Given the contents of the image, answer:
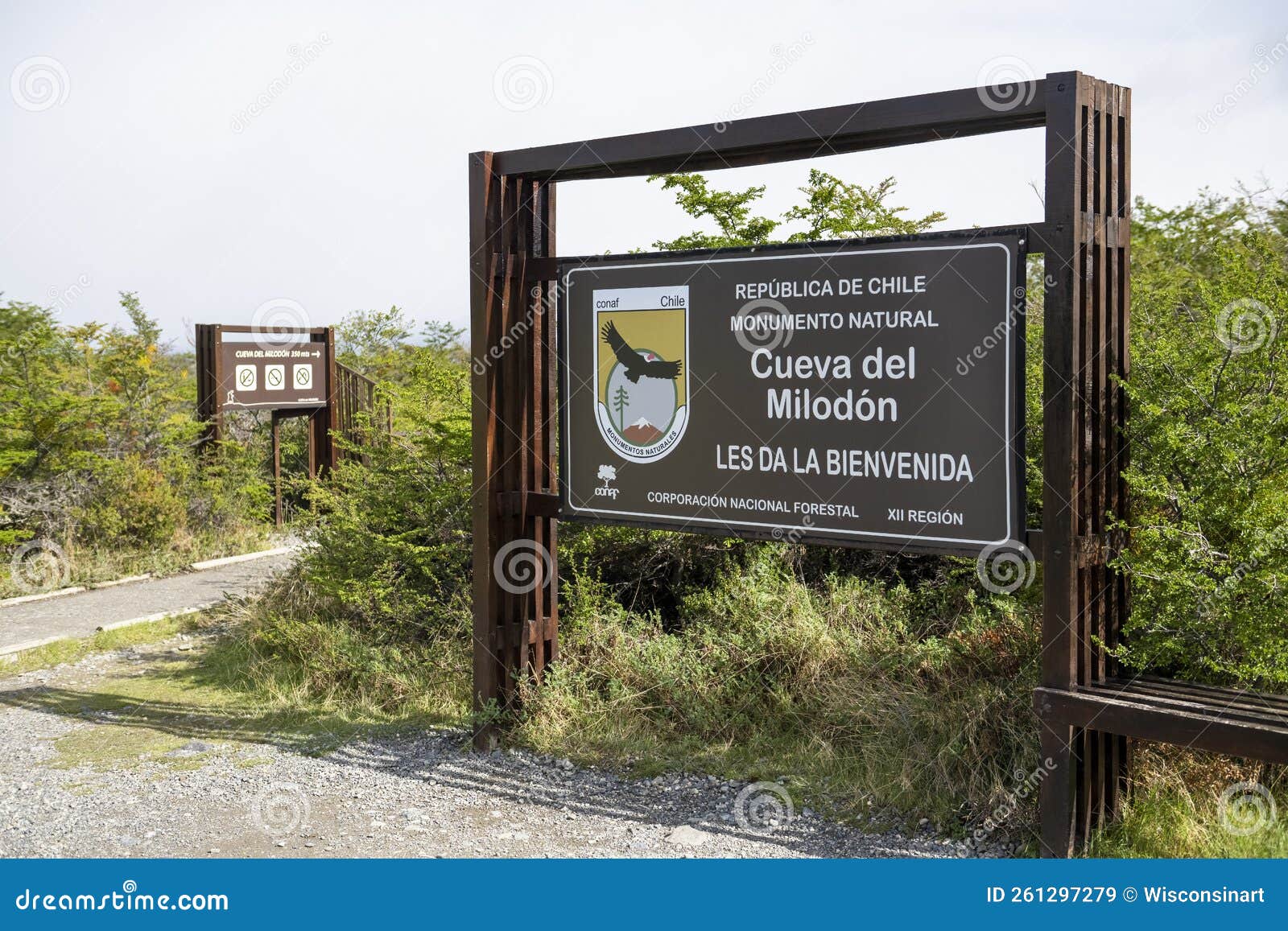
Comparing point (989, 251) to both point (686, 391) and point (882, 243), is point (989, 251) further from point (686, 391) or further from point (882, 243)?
point (686, 391)

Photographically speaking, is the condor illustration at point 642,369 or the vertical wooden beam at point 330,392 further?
the vertical wooden beam at point 330,392

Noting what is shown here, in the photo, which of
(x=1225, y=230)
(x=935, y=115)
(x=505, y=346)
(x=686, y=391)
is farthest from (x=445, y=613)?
(x=1225, y=230)

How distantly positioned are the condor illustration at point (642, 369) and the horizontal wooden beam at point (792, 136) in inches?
25.6

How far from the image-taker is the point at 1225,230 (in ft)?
45.3

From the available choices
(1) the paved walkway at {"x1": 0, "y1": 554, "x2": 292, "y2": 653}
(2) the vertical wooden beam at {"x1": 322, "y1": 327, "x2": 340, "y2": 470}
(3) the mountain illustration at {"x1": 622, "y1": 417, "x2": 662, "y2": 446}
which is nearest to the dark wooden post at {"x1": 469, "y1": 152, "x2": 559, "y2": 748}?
(3) the mountain illustration at {"x1": 622, "y1": 417, "x2": 662, "y2": 446}

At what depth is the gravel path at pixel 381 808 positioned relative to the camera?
493cm

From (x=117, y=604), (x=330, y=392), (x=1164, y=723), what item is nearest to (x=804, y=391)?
(x=1164, y=723)

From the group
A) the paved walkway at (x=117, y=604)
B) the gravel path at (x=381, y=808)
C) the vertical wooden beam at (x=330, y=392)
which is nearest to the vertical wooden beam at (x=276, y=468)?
the vertical wooden beam at (x=330, y=392)

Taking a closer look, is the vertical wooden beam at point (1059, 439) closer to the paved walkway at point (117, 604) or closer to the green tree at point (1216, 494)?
the green tree at point (1216, 494)

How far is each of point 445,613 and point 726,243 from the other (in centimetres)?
399

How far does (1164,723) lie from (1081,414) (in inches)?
46.6

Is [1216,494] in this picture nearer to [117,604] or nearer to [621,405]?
[621,405]

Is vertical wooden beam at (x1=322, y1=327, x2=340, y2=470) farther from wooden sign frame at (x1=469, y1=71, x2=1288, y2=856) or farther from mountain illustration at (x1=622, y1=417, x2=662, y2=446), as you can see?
wooden sign frame at (x1=469, y1=71, x2=1288, y2=856)

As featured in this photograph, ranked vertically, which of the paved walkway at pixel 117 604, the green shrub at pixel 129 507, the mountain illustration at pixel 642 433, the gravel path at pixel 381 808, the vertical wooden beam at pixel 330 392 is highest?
the vertical wooden beam at pixel 330 392
